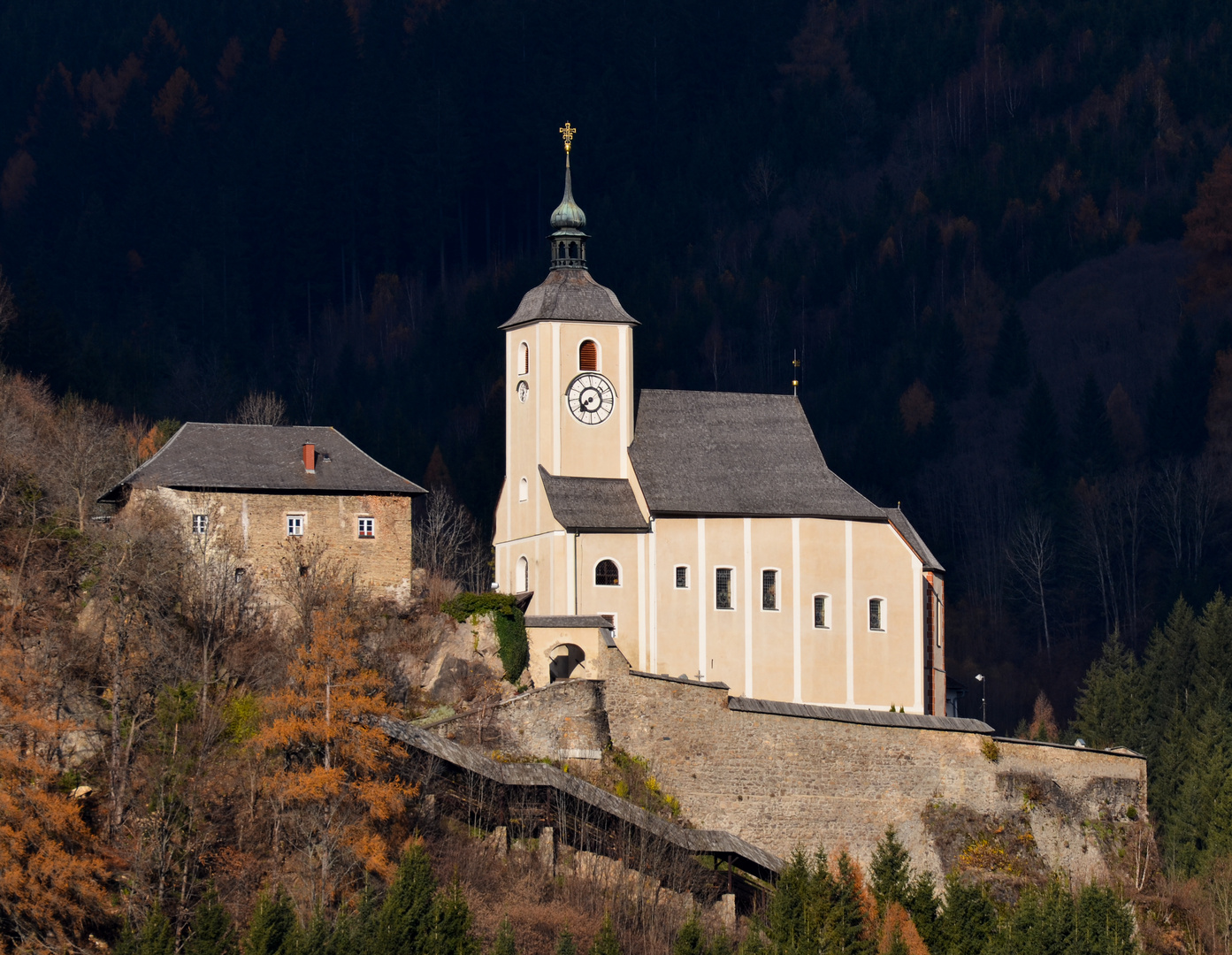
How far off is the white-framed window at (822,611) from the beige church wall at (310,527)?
11.5 meters

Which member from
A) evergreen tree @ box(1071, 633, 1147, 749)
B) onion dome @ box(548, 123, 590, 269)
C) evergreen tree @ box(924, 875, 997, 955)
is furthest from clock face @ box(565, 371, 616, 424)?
evergreen tree @ box(1071, 633, 1147, 749)

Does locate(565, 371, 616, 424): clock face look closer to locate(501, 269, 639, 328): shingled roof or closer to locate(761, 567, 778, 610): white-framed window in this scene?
locate(501, 269, 639, 328): shingled roof

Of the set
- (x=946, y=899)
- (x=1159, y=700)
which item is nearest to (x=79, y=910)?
(x=946, y=899)

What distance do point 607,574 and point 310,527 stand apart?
825cm

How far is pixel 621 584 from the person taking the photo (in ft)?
190

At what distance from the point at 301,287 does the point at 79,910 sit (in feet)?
279

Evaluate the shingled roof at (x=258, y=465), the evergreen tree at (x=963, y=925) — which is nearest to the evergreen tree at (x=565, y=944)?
the evergreen tree at (x=963, y=925)

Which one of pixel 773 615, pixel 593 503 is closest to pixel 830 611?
pixel 773 615

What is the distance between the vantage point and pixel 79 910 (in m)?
44.6

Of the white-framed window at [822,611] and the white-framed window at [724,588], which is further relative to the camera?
the white-framed window at [822,611]

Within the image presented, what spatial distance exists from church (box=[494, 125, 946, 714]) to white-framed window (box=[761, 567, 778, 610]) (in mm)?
40

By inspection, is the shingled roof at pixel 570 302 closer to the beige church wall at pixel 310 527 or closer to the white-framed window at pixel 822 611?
the beige church wall at pixel 310 527

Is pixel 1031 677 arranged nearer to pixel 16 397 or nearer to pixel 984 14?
pixel 16 397

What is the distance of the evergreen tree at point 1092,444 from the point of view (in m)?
102
